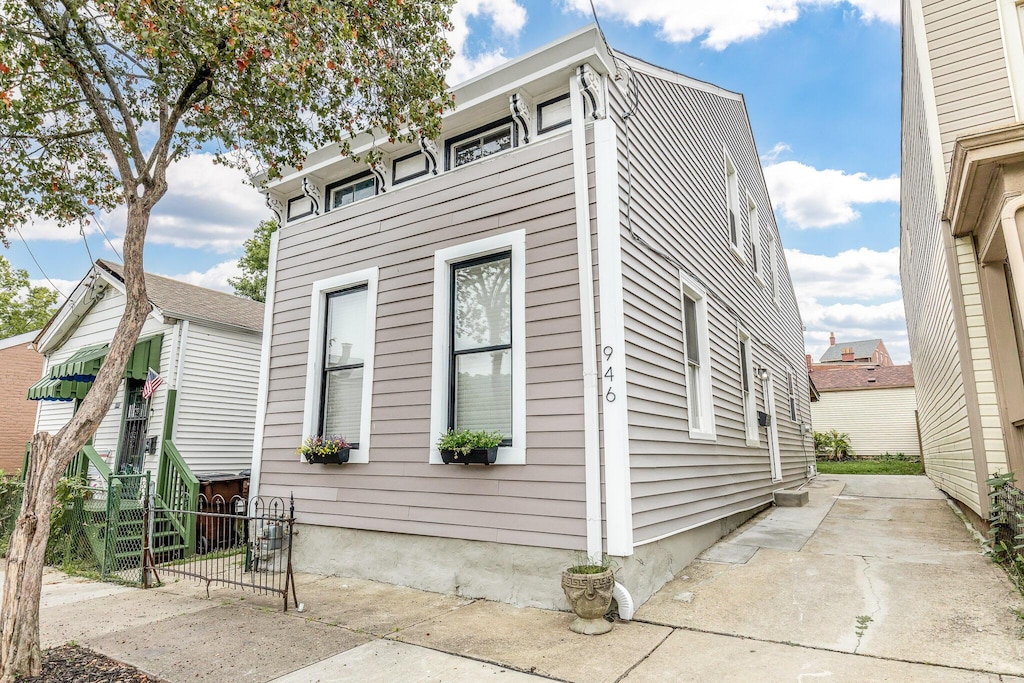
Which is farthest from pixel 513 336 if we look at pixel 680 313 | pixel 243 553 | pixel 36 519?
pixel 243 553

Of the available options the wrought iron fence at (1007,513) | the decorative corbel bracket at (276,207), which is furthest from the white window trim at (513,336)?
the wrought iron fence at (1007,513)

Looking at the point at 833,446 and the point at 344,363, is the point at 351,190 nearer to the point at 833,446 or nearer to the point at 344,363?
the point at 344,363

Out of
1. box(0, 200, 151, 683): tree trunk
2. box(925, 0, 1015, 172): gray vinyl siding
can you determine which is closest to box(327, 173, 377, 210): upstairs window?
box(0, 200, 151, 683): tree trunk

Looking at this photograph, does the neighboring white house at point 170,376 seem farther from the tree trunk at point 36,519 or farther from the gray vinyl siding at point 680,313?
the gray vinyl siding at point 680,313

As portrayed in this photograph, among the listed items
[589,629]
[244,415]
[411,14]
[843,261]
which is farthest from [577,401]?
[843,261]

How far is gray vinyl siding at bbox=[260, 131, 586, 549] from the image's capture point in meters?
4.81

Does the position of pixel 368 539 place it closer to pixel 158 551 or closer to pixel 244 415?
pixel 158 551

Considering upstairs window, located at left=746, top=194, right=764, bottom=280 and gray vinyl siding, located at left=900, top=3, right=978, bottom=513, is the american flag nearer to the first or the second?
upstairs window, located at left=746, top=194, right=764, bottom=280

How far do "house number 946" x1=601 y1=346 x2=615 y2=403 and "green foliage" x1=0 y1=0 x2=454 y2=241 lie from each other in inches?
107

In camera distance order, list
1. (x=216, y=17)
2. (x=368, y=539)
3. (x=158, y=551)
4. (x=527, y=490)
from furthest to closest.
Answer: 1. (x=158, y=551)
2. (x=368, y=539)
3. (x=527, y=490)
4. (x=216, y=17)

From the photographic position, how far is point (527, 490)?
486cm

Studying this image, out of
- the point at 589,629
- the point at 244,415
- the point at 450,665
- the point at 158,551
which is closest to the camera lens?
the point at 450,665

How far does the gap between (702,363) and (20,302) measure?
28963 millimetres

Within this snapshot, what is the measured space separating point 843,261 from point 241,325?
69492 millimetres
